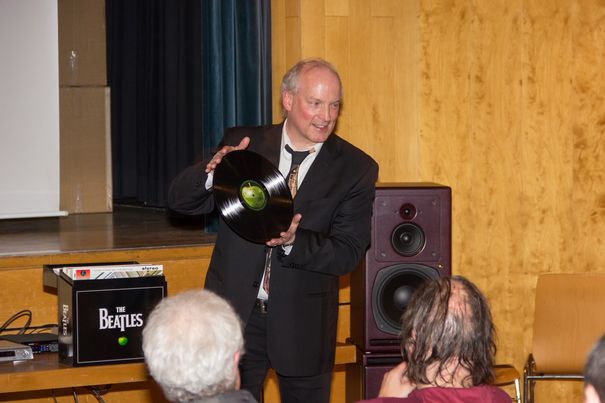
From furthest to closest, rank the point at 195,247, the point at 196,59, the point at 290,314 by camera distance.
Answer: the point at 196,59 → the point at 195,247 → the point at 290,314

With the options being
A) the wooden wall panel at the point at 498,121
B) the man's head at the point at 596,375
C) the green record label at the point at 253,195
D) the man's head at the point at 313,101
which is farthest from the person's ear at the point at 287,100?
the man's head at the point at 596,375

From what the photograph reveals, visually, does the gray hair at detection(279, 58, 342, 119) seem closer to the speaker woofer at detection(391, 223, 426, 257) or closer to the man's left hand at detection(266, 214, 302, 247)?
the man's left hand at detection(266, 214, 302, 247)

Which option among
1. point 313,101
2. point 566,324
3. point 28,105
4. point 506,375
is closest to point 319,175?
point 313,101

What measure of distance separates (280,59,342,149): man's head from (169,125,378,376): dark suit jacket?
4.5 inches

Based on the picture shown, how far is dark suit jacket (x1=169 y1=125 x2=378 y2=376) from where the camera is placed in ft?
10.6

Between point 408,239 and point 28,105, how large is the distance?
11.4ft

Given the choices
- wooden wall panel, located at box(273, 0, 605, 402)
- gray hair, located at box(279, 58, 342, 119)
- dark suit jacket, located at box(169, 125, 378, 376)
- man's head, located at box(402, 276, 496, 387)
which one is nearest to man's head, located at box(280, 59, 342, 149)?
gray hair, located at box(279, 58, 342, 119)

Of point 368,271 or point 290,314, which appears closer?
point 290,314

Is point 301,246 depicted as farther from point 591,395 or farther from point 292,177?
point 591,395

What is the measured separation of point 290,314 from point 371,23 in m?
1.82

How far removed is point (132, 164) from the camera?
322 inches

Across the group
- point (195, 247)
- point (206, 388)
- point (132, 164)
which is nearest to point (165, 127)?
point (132, 164)

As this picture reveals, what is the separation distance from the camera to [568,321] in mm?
Answer: 4258

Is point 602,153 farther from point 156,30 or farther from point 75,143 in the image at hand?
point 75,143
